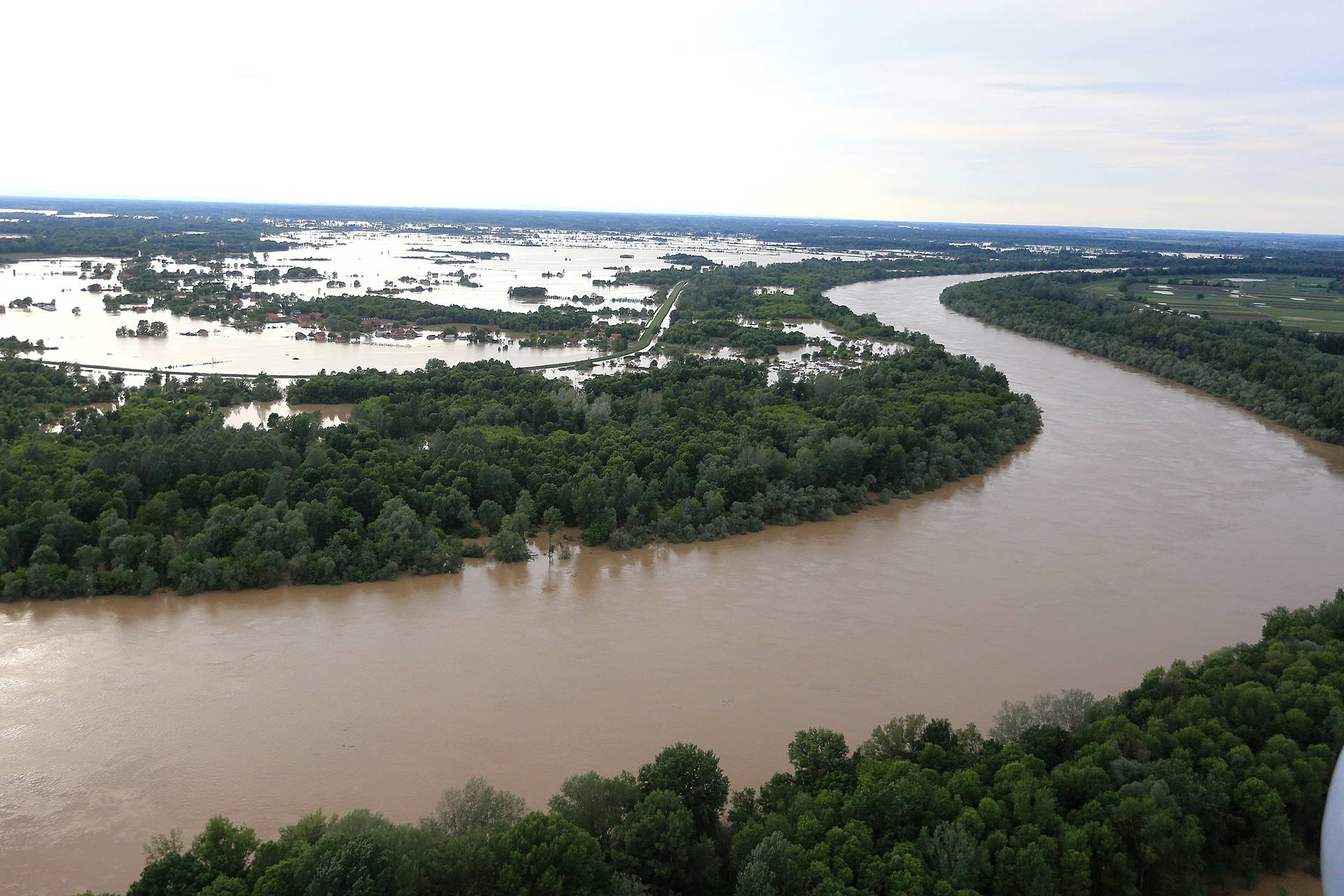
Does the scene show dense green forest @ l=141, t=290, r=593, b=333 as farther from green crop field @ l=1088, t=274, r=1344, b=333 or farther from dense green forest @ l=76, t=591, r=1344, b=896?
green crop field @ l=1088, t=274, r=1344, b=333

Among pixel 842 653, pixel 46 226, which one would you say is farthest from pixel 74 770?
pixel 46 226

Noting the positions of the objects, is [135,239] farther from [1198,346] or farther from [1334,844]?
[1334,844]

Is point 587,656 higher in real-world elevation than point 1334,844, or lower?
lower

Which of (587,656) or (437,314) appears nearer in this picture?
(587,656)

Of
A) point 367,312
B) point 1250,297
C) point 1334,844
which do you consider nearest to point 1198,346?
point 1250,297

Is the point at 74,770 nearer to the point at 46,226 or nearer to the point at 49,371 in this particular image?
the point at 49,371

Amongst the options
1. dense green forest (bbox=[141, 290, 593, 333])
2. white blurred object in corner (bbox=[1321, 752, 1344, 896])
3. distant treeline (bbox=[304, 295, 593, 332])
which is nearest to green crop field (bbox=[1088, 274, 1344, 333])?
distant treeline (bbox=[304, 295, 593, 332])

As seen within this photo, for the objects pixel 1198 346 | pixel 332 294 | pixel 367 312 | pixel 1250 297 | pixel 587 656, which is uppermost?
pixel 1250 297
